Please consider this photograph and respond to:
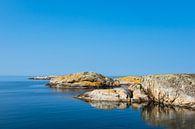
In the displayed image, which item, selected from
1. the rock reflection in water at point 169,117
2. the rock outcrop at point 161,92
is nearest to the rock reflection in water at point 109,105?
the rock outcrop at point 161,92

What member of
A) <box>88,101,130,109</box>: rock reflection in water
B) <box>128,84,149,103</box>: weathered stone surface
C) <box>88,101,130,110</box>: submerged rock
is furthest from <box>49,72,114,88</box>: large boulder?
<box>88,101,130,109</box>: rock reflection in water

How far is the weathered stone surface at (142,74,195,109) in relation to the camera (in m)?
54.0

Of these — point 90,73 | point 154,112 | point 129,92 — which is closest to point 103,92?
point 129,92

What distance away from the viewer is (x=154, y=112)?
159 feet

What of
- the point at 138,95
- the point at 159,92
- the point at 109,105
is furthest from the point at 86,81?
the point at 159,92

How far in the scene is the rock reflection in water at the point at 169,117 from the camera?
37.2m

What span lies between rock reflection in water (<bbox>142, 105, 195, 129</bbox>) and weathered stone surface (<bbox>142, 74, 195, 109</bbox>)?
319 cm

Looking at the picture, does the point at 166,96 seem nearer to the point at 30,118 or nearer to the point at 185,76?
the point at 185,76

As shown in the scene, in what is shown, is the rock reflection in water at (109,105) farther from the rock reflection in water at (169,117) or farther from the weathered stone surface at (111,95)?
the rock reflection in water at (169,117)

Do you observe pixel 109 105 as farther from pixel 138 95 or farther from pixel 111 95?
pixel 138 95

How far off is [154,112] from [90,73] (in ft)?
210

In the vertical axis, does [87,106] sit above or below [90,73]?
below

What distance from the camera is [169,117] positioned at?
1704 inches

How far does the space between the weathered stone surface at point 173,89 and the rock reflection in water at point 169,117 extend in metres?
3.19
